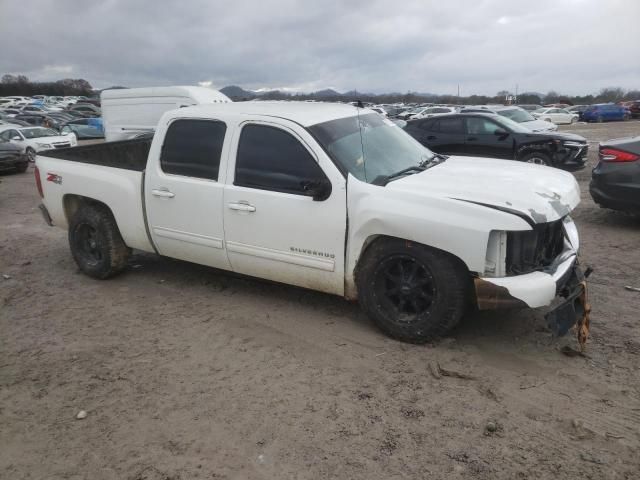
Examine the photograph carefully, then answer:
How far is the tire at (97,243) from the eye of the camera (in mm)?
5551

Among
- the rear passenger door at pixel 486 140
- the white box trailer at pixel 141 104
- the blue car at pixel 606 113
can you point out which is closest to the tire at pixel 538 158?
the rear passenger door at pixel 486 140

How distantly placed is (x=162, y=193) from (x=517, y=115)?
1398cm

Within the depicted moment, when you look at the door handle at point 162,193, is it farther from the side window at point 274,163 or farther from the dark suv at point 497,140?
the dark suv at point 497,140

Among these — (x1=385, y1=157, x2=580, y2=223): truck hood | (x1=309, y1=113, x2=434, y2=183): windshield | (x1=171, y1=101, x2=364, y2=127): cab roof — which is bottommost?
(x1=385, y1=157, x2=580, y2=223): truck hood

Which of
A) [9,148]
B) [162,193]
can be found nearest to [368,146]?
[162,193]

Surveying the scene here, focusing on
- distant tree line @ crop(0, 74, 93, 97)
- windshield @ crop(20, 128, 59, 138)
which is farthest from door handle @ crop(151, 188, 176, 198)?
distant tree line @ crop(0, 74, 93, 97)

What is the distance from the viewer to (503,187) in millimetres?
3967

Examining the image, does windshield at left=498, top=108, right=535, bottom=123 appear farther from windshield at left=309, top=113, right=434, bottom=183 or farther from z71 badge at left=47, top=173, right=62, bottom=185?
z71 badge at left=47, top=173, right=62, bottom=185

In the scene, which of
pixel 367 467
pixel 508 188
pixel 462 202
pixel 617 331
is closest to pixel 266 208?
pixel 462 202

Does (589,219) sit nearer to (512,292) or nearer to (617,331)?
(617,331)

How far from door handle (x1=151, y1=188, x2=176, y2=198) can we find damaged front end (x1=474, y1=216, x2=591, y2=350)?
285 cm

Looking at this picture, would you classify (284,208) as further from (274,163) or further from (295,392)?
(295,392)

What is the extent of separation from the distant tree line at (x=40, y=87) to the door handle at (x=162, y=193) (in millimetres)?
93353

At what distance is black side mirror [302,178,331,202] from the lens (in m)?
4.08
